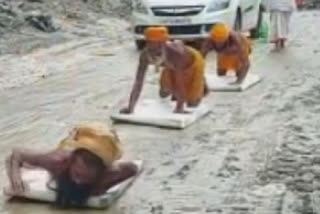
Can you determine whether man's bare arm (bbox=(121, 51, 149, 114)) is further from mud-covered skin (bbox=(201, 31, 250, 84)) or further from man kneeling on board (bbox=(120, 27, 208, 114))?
mud-covered skin (bbox=(201, 31, 250, 84))

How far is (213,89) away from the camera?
13.0 meters

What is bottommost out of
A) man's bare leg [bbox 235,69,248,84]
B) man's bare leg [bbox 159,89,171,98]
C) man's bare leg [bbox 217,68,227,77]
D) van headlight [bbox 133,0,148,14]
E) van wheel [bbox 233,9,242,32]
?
van wheel [bbox 233,9,242,32]

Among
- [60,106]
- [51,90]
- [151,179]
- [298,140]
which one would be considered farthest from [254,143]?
[51,90]

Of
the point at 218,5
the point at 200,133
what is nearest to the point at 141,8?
the point at 218,5

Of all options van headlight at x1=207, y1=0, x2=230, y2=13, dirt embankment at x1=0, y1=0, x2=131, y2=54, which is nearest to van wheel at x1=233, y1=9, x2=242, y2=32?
van headlight at x1=207, y1=0, x2=230, y2=13

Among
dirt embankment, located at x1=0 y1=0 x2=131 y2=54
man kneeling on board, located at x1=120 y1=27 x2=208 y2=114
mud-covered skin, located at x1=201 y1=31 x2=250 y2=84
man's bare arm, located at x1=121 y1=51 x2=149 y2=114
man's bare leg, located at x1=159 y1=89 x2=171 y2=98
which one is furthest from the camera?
dirt embankment, located at x1=0 y1=0 x2=131 y2=54

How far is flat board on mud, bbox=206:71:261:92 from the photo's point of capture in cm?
1291

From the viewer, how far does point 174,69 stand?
10.6 meters

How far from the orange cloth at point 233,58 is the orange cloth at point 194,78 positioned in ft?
7.21

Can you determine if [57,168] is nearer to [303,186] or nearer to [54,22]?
[303,186]

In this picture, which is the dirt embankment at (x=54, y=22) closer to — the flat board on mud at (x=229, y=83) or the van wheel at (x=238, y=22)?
the van wheel at (x=238, y=22)

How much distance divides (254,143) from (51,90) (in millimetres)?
4497

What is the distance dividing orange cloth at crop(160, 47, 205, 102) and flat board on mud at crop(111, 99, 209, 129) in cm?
19

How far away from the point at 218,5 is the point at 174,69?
8296mm
